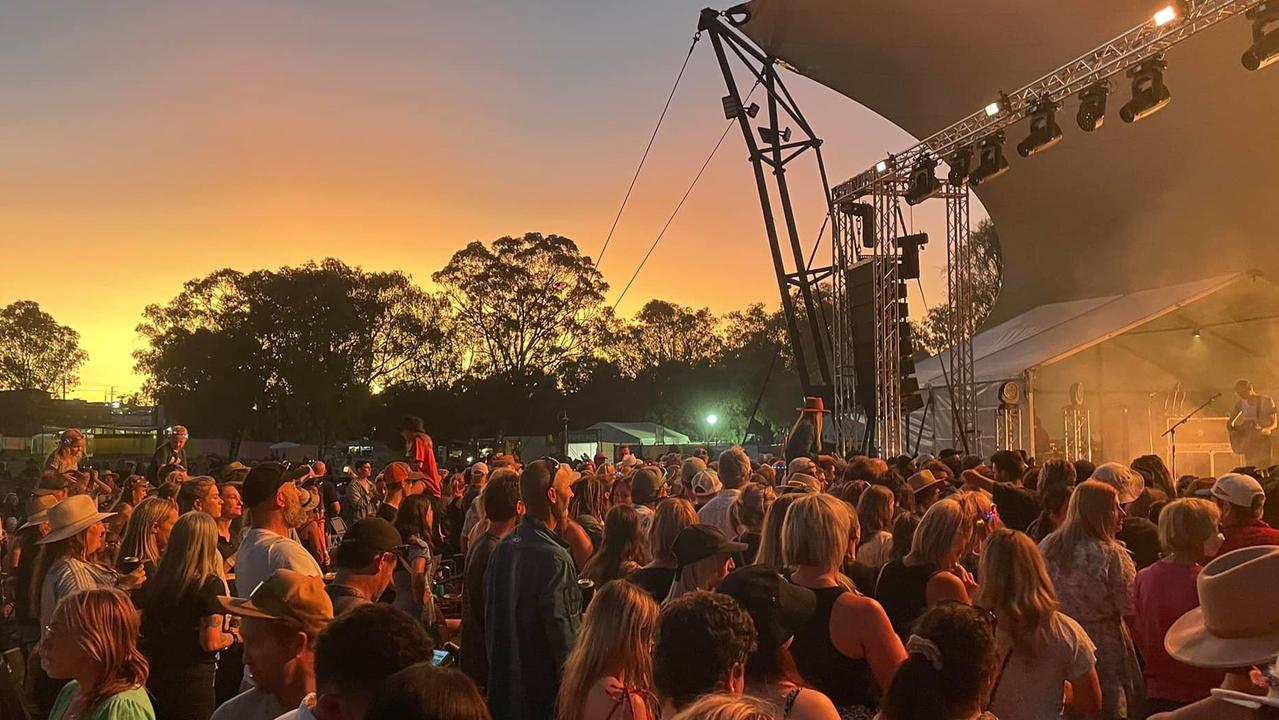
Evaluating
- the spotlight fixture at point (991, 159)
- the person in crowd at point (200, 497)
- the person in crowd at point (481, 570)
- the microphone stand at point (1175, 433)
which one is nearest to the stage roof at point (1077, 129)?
the microphone stand at point (1175, 433)

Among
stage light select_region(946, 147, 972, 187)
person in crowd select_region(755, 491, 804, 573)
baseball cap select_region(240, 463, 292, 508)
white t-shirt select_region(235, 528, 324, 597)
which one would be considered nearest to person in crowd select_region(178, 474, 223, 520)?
baseball cap select_region(240, 463, 292, 508)

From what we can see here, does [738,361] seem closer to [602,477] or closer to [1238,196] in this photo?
[1238,196]

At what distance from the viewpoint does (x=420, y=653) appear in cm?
206

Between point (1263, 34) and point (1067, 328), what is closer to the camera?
point (1263, 34)

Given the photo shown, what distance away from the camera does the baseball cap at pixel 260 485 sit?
4.18 meters

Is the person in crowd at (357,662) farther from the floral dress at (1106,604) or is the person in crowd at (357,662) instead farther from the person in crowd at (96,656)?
the floral dress at (1106,604)

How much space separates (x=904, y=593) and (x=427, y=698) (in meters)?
2.60

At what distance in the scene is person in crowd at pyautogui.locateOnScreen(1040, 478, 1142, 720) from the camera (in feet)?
13.3

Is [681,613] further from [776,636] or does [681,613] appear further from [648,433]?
[648,433]

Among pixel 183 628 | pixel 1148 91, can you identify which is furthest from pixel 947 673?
pixel 1148 91

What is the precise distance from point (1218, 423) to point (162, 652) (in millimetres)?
17236

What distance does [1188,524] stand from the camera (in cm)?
388

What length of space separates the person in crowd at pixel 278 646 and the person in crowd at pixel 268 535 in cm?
127

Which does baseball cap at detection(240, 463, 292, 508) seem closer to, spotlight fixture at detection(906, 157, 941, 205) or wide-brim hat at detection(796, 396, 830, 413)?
wide-brim hat at detection(796, 396, 830, 413)
